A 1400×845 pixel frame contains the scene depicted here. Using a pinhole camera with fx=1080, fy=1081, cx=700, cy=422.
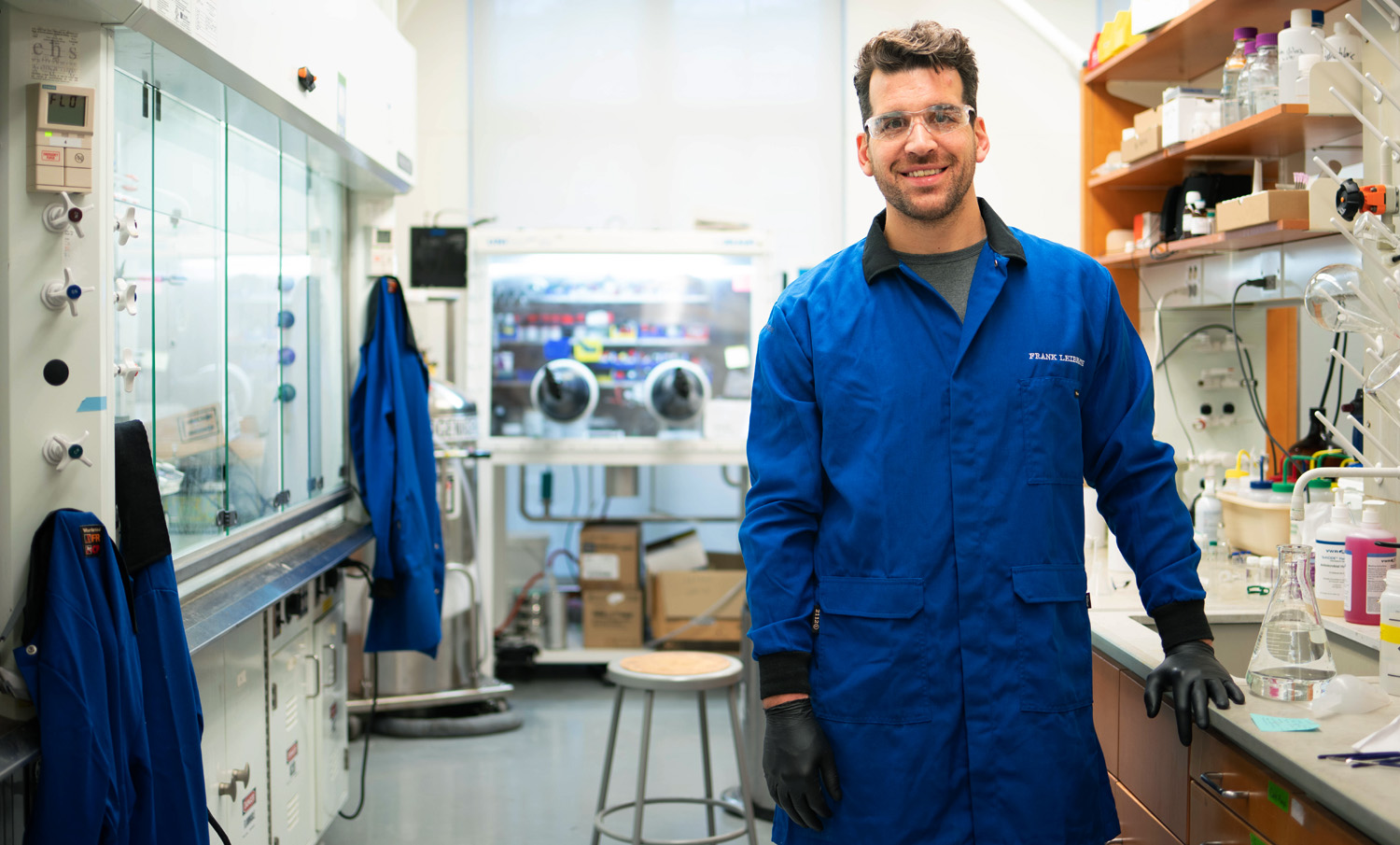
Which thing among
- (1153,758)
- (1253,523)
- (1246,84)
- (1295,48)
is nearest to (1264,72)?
(1246,84)

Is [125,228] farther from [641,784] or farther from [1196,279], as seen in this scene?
[1196,279]

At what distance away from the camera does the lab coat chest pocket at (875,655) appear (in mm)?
1504

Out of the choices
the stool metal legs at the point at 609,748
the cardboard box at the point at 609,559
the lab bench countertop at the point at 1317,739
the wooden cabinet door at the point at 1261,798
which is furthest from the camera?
the cardboard box at the point at 609,559

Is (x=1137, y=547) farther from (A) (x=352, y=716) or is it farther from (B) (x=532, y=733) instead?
(A) (x=352, y=716)

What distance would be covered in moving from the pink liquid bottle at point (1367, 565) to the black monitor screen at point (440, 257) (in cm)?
349

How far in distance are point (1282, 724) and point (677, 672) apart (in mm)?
1615

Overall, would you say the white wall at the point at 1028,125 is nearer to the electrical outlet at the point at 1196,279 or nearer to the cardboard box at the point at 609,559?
the cardboard box at the point at 609,559

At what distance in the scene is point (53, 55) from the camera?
1.63m

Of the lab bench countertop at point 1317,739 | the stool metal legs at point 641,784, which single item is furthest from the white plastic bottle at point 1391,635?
the stool metal legs at point 641,784

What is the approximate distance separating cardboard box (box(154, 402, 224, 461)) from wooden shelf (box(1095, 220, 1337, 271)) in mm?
2465

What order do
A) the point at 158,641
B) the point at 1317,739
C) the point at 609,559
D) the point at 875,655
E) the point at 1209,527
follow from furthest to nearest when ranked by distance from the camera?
the point at 609,559, the point at 1209,527, the point at 158,641, the point at 875,655, the point at 1317,739

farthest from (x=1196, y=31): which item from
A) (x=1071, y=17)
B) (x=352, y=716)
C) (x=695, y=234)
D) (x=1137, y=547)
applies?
(x=352, y=716)

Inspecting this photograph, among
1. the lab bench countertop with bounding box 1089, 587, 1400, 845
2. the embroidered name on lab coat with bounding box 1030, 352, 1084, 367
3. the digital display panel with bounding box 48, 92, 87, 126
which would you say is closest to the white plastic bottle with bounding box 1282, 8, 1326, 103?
the lab bench countertop with bounding box 1089, 587, 1400, 845

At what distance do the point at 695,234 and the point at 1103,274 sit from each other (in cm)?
317
